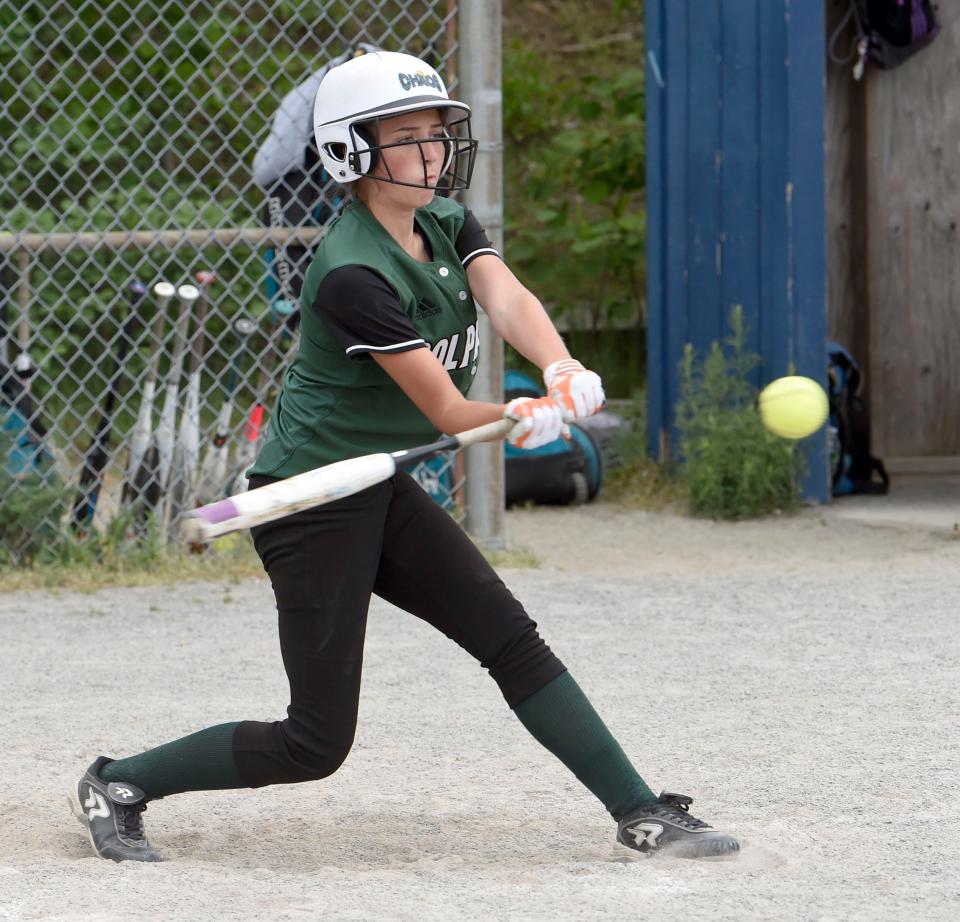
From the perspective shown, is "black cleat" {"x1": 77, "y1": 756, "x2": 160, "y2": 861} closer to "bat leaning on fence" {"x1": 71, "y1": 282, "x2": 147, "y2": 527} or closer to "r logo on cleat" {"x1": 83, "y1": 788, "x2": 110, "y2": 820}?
"r logo on cleat" {"x1": 83, "y1": 788, "x2": 110, "y2": 820}

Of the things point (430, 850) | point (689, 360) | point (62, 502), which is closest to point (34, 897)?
point (430, 850)

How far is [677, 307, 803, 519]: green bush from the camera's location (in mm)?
7312

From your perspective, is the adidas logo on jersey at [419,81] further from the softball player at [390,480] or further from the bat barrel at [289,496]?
the bat barrel at [289,496]

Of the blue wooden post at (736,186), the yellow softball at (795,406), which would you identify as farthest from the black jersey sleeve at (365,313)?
the blue wooden post at (736,186)

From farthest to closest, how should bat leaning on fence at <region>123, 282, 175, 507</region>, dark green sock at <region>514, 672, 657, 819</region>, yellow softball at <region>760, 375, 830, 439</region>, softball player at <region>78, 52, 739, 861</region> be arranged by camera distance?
bat leaning on fence at <region>123, 282, 175, 507</region>
yellow softball at <region>760, 375, 830, 439</region>
dark green sock at <region>514, 672, 657, 819</region>
softball player at <region>78, 52, 739, 861</region>

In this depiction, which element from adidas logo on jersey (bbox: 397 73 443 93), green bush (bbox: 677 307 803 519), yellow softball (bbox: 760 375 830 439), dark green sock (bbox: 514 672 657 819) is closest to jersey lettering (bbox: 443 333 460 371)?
adidas logo on jersey (bbox: 397 73 443 93)

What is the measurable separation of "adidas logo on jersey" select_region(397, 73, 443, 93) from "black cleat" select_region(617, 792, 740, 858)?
4.88 ft

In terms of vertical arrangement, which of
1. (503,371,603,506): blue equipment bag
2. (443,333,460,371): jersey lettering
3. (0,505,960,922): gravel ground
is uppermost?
(443,333,460,371): jersey lettering

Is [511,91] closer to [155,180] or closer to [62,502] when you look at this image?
[155,180]

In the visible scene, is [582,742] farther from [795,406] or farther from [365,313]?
[795,406]

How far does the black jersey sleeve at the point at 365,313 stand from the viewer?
2920mm

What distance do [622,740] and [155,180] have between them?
574cm

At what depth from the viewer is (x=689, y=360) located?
7602 millimetres

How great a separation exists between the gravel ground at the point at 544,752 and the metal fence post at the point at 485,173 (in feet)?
1.45
